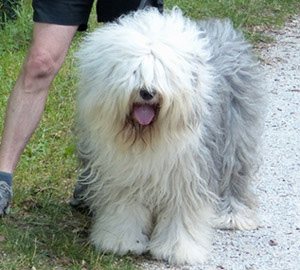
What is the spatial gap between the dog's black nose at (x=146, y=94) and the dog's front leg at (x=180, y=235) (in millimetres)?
764

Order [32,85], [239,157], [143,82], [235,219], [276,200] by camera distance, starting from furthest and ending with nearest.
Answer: [276,200]
[235,219]
[239,157]
[32,85]
[143,82]

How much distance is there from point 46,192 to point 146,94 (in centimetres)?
160

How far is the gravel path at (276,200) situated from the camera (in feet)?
15.1

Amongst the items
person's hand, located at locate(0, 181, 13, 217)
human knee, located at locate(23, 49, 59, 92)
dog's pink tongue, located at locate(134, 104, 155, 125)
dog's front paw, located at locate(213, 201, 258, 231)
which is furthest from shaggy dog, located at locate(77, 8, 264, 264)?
person's hand, located at locate(0, 181, 13, 217)

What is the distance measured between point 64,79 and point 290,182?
2.33 m

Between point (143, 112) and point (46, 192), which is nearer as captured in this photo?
point (143, 112)

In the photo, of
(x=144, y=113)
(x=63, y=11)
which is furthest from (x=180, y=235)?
(x=63, y=11)

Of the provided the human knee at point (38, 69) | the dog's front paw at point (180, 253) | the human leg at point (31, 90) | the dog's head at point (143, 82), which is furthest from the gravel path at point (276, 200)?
the human knee at point (38, 69)

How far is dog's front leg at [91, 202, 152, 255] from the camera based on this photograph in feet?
14.6

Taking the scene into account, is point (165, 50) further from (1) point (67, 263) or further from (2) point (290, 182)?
(2) point (290, 182)

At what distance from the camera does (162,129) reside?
4098mm

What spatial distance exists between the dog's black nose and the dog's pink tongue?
6 centimetres

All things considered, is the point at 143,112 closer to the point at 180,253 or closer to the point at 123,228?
the point at 123,228

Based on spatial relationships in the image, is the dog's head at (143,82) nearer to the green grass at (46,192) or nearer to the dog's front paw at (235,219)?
the green grass at (46,192)
